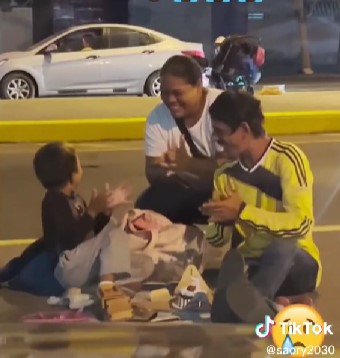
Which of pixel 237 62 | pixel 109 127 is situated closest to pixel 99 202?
pixel 109 127

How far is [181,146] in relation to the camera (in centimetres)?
302

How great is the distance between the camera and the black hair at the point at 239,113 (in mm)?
2990

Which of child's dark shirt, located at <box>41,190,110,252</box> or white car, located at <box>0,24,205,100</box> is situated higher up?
white car, located at <box>0,24,205,100</box>

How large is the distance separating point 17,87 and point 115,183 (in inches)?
13.0

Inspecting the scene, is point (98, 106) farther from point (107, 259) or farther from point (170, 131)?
point (107, 259)

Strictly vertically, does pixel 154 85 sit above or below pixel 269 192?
above

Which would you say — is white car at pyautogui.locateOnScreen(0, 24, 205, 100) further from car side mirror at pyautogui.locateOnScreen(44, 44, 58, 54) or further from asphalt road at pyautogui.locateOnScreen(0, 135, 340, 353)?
asphalt road at pyautogui.locateOnScreen(0, 135, 340, 353)

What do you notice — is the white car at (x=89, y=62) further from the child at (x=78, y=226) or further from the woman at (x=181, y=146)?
the child at (x=78, y=226)

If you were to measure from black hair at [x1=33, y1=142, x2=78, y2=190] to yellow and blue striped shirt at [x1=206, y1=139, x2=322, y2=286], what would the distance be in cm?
35

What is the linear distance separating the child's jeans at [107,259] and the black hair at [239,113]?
37cm

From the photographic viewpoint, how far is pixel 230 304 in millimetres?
3039

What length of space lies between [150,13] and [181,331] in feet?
2.59

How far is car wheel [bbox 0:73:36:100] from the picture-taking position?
293 cm

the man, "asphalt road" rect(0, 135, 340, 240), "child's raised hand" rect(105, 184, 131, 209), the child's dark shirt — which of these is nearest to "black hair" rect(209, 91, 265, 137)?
the man
